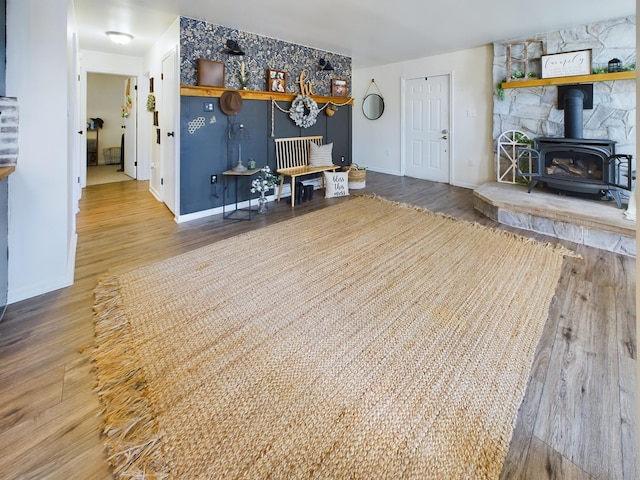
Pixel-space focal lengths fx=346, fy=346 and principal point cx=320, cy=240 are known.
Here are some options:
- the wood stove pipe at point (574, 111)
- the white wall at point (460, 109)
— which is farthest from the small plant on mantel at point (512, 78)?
the wood stove pipe at point (574, 111)

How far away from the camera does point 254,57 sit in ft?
16.1

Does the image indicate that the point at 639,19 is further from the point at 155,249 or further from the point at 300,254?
the point at 155,249

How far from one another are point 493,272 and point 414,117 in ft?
16.5

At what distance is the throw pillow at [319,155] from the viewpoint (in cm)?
568

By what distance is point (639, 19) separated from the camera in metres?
0.83

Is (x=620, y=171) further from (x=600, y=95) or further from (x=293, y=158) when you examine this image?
(x=293, y=158)

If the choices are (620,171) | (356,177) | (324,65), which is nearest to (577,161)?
(620,171)

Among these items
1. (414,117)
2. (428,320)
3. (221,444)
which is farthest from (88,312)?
(414,117)

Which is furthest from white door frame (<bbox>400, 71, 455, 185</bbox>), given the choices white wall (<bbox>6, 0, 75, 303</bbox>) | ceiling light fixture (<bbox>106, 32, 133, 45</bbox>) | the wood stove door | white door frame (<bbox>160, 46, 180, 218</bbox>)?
white wall (<bbox>6, 0, 75, 303</bbox>)

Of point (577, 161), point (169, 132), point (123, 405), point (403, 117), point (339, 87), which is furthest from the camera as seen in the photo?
point (403, 117)

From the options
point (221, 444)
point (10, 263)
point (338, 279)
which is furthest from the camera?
point (338, 279)

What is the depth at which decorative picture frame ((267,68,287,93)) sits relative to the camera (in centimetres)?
509

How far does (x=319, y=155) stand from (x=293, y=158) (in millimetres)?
433

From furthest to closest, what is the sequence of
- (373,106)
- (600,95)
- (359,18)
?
1. (373,106)
2. (600,95)
3. (359,18)
